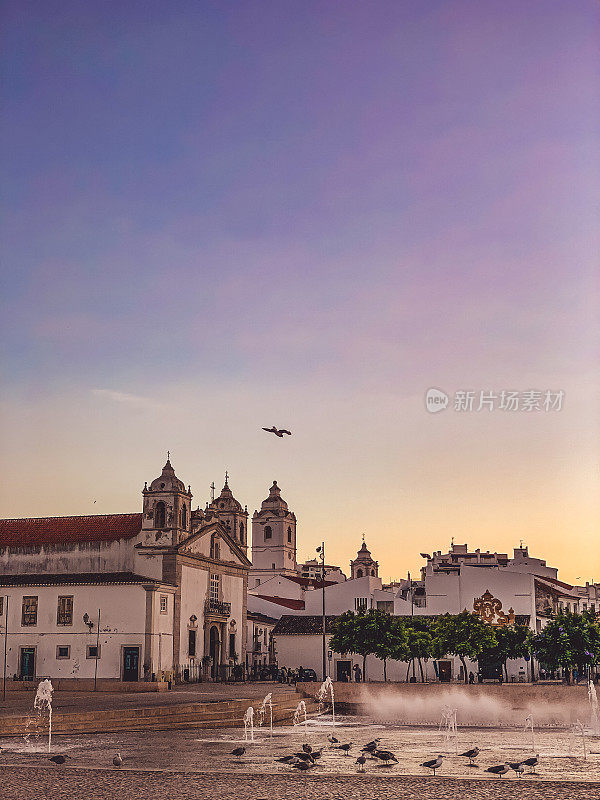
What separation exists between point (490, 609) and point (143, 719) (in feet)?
127

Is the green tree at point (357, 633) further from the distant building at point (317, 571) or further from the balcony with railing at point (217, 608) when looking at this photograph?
the distant building at point (317, 571)

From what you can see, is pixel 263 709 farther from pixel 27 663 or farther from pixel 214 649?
pixel 214 649

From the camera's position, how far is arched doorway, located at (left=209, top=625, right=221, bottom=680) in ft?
186

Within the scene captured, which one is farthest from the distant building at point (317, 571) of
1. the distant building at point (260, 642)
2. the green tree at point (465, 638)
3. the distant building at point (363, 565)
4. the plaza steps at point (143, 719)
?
the plaza steps at point (143, 719)

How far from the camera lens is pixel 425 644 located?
5172 cm

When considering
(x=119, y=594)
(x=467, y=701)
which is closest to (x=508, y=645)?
(x=467, y=701)

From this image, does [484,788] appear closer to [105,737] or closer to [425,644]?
[105,737]

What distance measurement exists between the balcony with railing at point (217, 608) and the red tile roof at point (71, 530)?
21.3 ft

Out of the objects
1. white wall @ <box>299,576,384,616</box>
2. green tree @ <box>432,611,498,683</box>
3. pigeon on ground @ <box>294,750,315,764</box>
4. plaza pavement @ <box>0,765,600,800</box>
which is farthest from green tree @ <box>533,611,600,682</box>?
plaza pavement @ <box>0,765,600,800</box>

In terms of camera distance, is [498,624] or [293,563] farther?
[293,563]

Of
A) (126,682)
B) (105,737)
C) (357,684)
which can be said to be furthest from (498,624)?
(105,737)

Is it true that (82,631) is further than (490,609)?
No

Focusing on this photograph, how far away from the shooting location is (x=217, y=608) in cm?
5709

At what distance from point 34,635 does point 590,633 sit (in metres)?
27.4
